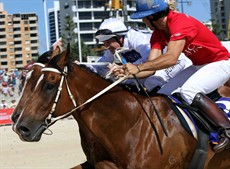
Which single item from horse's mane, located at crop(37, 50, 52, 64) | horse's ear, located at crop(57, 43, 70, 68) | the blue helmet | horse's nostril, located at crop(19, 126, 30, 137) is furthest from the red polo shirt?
horse's nostril, located at crop(19, 126, 30, 137)

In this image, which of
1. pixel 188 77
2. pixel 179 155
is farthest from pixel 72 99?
pixel 188 77

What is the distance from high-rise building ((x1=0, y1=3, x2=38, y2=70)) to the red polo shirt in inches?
5715

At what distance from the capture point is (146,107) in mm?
5211

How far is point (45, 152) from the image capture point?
13.3m

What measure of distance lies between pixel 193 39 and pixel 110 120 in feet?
4.24

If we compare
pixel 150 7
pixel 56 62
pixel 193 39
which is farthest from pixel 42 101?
pixel 193 39

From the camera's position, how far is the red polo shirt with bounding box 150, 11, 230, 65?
16.4 ft

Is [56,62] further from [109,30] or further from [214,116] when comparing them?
[214,116]

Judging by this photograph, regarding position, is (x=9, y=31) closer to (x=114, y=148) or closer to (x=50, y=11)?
(x=50, y=11)

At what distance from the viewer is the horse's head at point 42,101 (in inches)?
184

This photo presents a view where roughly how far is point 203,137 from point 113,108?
41.7 inches

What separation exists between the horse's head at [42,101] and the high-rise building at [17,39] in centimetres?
14565

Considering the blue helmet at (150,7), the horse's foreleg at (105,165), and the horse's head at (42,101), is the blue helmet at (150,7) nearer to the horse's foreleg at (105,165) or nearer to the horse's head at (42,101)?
the horse's head at (42,101)

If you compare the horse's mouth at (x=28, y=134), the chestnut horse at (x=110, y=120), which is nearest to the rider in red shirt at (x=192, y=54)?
the chestnut horse at (x=110, y=120)
